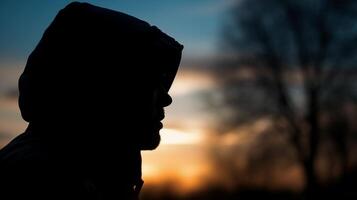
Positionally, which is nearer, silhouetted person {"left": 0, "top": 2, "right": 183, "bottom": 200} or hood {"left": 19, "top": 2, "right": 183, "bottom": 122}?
silhouetted person {"left": 0, "top": 2, "right": 183, "bottom": 200}

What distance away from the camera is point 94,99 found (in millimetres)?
2293

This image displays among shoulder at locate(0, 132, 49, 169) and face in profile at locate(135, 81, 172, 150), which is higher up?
face in profile at locate(135, 81, 172, 150)

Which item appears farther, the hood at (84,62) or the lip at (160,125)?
the lip at (160,125)

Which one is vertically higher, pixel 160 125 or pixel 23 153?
pixel 160 125

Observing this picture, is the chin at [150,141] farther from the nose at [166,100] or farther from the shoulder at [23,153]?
the shoulder at [23,153]

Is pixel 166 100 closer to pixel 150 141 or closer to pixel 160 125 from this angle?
pixel 160 125

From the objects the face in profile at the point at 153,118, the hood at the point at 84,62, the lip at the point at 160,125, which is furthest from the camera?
the lip at the point at 160,125

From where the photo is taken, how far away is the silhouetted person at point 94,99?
209 centimetres

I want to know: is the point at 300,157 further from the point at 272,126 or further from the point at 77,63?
the point at 77,63

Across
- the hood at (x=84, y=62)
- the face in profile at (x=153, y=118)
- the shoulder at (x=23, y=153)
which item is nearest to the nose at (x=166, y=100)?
the face in profile at (x=153, y=118)

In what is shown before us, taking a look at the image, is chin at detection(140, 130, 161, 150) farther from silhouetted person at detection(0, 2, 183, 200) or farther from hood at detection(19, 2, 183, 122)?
hood at detection(19, 2, 183, 122)

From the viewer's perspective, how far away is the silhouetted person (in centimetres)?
209

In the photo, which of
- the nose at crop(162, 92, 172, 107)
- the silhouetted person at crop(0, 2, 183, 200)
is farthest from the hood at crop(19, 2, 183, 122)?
the nose at crop(162, 92, 172, 107)

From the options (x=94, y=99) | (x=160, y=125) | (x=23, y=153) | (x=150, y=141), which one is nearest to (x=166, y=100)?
(x=160, y=125)
